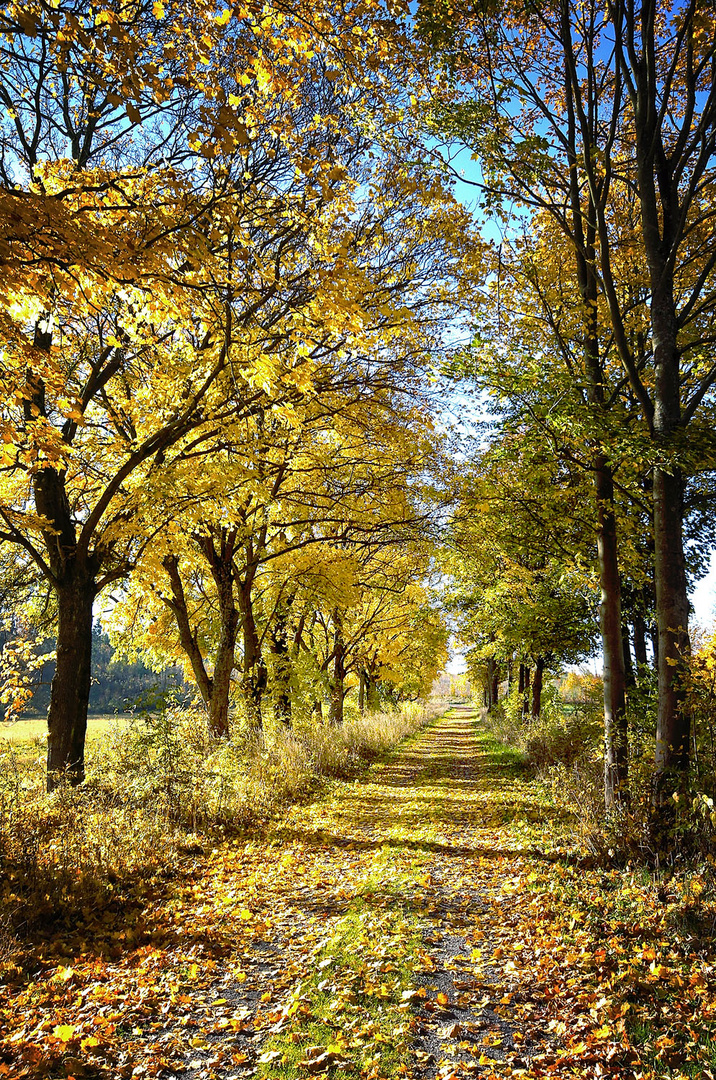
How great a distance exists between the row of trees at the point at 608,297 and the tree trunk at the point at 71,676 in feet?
20.7

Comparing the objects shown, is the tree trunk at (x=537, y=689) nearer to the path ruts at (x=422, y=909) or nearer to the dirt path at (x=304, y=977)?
the path ruts at (x=422, y=909)

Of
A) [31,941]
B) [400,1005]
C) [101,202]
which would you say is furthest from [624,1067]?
[101,202]

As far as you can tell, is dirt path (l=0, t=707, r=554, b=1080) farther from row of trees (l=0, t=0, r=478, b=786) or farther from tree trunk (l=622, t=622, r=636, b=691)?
tree trunk (l=622, t=622, r=636, b=691)

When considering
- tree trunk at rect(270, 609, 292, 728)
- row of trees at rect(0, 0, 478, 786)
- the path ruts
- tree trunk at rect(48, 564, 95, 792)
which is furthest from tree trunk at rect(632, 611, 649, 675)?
tree trunk at rect(48, 564, 95, 792)

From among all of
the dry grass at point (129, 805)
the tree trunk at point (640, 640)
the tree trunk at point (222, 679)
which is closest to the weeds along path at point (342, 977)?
the dry grass at point (129, 805)

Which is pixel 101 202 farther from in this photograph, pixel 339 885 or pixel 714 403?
pixel 714 403

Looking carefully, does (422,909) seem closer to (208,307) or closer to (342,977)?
(342,977)

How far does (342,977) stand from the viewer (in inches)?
163

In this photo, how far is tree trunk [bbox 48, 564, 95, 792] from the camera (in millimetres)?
8391

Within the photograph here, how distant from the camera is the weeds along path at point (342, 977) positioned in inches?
130

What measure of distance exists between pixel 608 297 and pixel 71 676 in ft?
30.0

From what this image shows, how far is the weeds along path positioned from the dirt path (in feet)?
0.04

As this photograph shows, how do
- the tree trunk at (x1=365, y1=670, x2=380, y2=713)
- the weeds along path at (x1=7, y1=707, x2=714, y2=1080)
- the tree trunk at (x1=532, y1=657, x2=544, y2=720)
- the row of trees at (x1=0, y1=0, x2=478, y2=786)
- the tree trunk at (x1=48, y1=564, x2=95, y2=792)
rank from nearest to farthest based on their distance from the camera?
the weeds along path at (x1=7, y1=707, x2=714, y2=1080), the row of trees at (x1=0, y1=0, x2=478, y2=786), the tree trunk at (x1=48, y1=564, x2=95, y2=792), the tree trunk at (x1=532, y1=657, x2=544, y2=720), the tree trunk at (x1=365, y1=670, x2=380, y2=713)

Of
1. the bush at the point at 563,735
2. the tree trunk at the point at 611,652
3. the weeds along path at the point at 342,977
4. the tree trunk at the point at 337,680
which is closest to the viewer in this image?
the weeds along path at the point at 342,977
